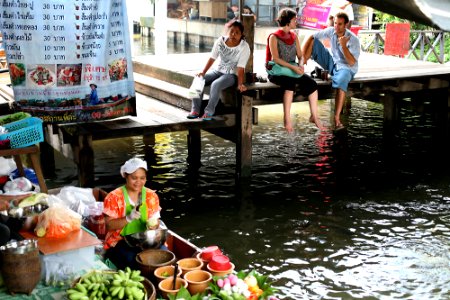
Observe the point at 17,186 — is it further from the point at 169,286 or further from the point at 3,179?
the point at 169,286

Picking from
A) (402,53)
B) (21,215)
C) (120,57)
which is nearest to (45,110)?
(120,57)

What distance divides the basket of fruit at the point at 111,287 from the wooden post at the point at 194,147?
7301 mm

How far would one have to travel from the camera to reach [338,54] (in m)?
11.1

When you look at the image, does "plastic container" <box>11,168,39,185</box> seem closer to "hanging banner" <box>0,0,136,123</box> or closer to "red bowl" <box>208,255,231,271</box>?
"hanging banner" <box>0,0,136,123</box>

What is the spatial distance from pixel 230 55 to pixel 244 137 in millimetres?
1412

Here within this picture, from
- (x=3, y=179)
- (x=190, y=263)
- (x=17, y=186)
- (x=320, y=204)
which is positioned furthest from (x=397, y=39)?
(x=190, y=263)

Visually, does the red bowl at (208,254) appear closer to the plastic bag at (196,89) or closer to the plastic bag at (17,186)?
the plastic bag at (17,186)

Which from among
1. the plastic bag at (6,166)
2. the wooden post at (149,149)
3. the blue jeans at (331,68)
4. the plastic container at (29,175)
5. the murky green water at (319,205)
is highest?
the blue jeans at (331,68)

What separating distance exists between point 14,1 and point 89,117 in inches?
71.9

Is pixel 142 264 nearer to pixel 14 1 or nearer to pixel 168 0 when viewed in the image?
pixel 14 1

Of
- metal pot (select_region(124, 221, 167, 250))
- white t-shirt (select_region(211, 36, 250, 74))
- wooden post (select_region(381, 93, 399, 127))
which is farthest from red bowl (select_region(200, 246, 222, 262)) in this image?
wooden post (select_region(381, 93, 399, 127))

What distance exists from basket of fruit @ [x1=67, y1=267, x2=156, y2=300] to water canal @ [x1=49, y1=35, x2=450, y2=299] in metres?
2.90

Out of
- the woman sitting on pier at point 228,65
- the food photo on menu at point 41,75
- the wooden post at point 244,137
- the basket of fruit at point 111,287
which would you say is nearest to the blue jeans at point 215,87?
the woman sitting on pier at point 228,65

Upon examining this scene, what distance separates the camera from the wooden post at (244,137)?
10398mm
